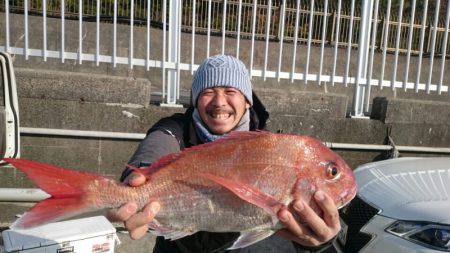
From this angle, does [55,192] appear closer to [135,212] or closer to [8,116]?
[135,212]

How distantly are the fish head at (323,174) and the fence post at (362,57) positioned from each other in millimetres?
4423

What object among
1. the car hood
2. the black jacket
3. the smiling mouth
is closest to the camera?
the black jacket

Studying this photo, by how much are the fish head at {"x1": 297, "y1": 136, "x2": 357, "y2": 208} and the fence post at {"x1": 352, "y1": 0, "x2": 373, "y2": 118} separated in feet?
14.5

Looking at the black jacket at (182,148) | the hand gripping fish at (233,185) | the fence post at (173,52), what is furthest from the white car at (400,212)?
the fence post at (173,52)

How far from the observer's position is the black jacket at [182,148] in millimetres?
2248

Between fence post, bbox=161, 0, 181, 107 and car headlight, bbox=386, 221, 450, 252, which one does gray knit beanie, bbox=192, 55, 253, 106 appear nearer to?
car headlight, bbox=386, 221, 450, 252

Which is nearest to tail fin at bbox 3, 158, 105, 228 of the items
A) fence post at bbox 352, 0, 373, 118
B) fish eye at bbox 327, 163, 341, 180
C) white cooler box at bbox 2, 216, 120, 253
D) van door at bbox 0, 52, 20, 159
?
fish eye at bbox 327, 163, 341, 180

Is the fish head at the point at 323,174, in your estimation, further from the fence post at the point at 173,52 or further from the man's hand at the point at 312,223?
the fence post at the point at 173,52

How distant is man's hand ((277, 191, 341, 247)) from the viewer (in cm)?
191

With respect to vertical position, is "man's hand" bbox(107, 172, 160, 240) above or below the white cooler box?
above

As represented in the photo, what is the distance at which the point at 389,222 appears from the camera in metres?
3.65

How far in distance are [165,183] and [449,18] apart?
5.97 m

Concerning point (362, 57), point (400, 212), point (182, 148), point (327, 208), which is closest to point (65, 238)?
point (182, 148)

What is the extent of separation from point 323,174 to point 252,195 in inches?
14.0
